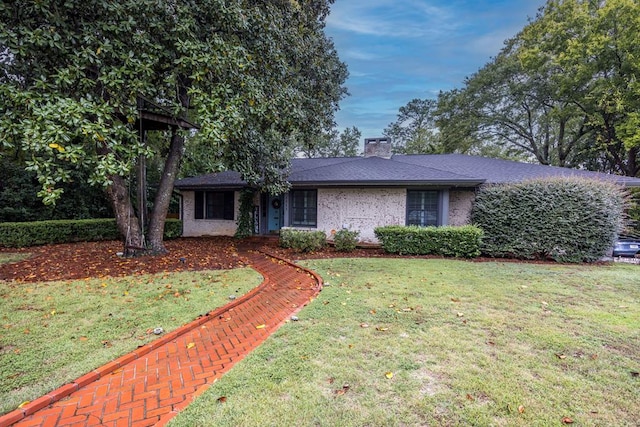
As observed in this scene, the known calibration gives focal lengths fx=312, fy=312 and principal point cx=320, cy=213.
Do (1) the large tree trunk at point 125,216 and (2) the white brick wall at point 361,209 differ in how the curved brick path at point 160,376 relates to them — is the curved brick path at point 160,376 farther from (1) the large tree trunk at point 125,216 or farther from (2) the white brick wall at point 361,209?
(2) the white brick wall at point 361,209

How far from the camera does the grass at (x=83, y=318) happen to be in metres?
2.95

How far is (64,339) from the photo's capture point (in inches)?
142

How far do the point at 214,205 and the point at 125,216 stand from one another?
6.39 meters

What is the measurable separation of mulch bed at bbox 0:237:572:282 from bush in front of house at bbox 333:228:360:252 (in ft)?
0.72

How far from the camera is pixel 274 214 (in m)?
14.6

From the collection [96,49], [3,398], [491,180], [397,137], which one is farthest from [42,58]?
[397,137]

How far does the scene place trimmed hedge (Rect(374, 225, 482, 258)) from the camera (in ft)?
31.2

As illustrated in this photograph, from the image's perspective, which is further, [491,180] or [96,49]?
[491,180]

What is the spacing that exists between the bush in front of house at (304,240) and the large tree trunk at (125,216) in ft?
13.9

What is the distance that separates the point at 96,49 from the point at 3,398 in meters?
6.03

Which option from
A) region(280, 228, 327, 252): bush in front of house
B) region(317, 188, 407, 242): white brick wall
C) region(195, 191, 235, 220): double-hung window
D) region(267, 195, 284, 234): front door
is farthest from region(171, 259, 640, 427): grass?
region(195, 191, 235, 220): double-hung window

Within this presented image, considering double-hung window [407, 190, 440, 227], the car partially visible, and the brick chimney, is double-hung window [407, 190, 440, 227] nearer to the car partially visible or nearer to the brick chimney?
the brick chimney

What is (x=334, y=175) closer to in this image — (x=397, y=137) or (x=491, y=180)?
(x=491, y=180)

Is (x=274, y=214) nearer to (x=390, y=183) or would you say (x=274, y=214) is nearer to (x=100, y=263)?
(x=390, y=183)
